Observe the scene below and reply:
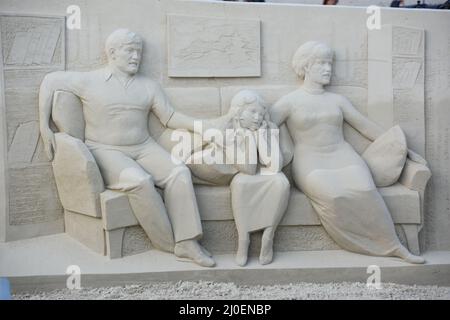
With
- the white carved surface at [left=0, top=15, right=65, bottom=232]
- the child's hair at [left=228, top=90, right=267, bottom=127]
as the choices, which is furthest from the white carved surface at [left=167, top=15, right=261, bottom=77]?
the white carved surface at [left=0, top=15, right=65, bottom=232]

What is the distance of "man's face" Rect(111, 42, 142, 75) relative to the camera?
359 centimetres

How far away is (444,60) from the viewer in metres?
3.98

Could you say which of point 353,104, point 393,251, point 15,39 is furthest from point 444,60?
point 15,39

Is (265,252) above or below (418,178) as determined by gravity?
below

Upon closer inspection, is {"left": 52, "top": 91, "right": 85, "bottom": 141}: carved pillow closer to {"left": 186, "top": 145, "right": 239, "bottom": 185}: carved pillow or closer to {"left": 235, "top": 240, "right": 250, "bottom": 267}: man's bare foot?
{"left": 186, "top": 145, "right": 239, "bottom": 185}: carved pillow

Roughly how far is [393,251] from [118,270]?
1.89 m

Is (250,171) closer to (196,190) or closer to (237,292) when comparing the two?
(196,190)

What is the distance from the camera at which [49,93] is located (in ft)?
11.7

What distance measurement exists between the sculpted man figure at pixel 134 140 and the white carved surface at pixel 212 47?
259 mm

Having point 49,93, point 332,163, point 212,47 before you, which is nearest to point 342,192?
point 332,163

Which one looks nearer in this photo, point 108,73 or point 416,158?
point 108,73

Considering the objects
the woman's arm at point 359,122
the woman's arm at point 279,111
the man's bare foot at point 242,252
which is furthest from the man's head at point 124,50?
the woman's arm at point 359,122

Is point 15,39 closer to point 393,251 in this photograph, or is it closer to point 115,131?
point 115,131

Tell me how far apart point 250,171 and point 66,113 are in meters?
1.31
